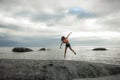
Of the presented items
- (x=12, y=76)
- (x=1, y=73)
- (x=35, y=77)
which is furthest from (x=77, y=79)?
(x=1, y=73)

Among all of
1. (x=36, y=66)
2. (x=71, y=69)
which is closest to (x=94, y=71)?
(x=71, y=69)

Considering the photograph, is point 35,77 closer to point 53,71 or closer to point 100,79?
point 53,71

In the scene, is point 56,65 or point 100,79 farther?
point 56,65

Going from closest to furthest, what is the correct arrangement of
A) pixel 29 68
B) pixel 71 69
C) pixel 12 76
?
pixel 12 76
pixel 29 68
pixel 71 69

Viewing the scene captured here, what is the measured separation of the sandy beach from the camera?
11432mm

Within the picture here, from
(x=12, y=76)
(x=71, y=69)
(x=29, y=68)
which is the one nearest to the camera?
(x=12, y=76)

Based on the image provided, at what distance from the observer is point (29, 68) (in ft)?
39.3

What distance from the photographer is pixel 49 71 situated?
39.2 ft

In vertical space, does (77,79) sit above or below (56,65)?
below

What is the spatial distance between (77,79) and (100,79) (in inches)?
66.3

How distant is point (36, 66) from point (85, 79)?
12.4ft

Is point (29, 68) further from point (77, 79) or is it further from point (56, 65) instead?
point (77, 79)

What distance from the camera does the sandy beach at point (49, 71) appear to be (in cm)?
1143

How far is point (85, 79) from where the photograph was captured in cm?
1196
